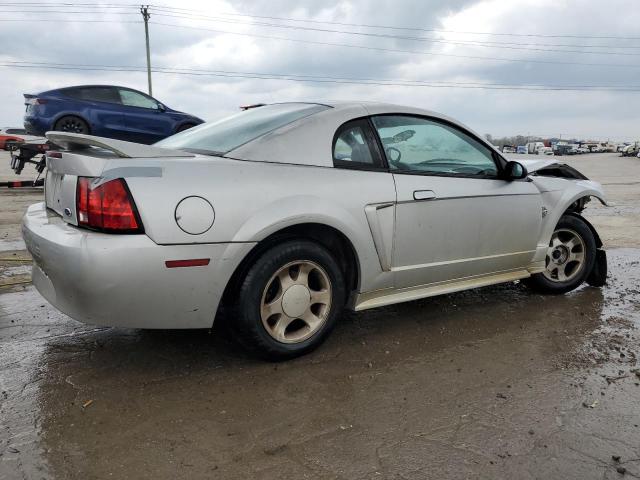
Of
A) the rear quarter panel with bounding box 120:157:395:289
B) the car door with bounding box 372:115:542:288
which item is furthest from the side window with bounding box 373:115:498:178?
the rear quarter panel with bounding box 120:157:395:289

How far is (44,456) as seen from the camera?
87.6 inches

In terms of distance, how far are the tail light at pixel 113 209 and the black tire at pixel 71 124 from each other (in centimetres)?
920

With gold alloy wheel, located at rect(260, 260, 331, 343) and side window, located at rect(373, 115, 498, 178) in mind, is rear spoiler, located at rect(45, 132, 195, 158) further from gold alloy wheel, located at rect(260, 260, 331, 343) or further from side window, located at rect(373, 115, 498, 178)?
side window, located at rect(373, 115, 498, 178)

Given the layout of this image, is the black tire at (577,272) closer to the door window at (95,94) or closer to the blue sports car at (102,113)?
the blue sports car at (102,113)

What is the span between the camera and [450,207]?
3.63 metres

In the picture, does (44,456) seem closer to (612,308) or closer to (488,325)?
(488,325)

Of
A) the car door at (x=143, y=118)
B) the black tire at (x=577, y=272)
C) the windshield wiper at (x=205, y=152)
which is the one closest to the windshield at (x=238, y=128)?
the windshield wiper at (x=205, y=152)

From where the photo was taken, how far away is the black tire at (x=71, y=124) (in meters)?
10.8

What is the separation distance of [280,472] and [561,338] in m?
2.34

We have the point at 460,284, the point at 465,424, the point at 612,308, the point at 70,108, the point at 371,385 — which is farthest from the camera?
the point at 70,108

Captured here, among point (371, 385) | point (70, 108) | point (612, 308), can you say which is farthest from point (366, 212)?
point (70, 108)

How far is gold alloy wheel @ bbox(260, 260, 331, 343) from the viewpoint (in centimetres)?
307

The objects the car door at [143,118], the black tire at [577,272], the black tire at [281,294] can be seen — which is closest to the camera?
the black tire at [281,294]

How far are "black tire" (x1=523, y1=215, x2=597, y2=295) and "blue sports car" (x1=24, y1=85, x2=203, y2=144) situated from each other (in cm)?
906
